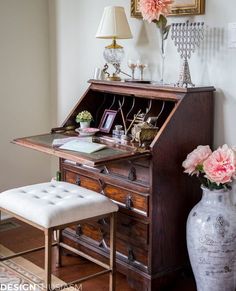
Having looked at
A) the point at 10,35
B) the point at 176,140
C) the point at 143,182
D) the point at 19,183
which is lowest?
the point at 19,183

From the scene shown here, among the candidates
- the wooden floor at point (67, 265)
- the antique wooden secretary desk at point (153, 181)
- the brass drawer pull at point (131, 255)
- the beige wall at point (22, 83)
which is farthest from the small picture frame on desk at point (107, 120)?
the beige wall at point (22, 83)

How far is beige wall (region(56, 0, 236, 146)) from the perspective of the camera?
2.66m

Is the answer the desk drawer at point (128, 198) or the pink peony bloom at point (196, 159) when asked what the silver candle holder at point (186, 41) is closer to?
the pink peony bloom at point (196, 159)

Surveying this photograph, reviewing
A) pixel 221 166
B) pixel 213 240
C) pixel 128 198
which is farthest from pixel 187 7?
pixel 213 240

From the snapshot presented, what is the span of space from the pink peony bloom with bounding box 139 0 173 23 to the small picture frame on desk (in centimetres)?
61

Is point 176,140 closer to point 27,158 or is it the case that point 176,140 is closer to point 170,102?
point 170,102

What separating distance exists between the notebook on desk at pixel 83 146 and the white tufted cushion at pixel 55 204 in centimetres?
25

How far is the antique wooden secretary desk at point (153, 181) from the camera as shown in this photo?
2531mm

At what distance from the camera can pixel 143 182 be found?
258 cm

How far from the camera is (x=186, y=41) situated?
108 inches

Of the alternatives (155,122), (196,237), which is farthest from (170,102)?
(196,237)

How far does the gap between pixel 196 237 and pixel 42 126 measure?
1765 mm

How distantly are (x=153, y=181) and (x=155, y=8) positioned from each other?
0.90 meters

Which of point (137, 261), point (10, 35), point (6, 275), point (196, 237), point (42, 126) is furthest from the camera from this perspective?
point (42, 126)
